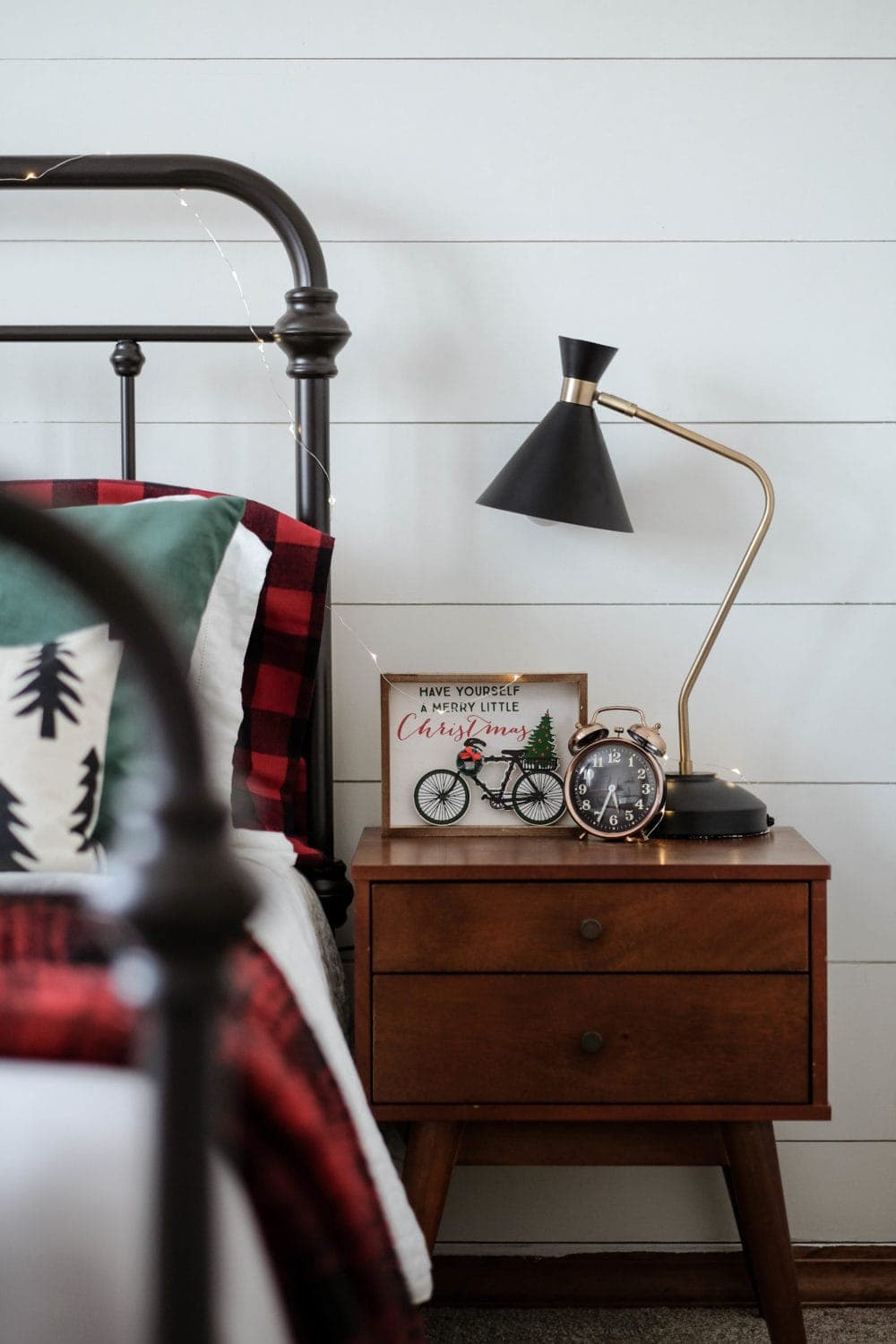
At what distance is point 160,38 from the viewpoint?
1.53 meters

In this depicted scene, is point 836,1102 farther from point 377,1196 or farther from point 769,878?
point 377,1196

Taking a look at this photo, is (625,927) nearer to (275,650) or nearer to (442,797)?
(442,797)

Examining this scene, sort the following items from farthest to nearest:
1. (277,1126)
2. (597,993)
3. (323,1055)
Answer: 1. (597,993)
2. (323,1055)
3. (277,1126)

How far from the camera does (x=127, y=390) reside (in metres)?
1.50

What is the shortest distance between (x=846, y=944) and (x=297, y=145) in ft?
4.29

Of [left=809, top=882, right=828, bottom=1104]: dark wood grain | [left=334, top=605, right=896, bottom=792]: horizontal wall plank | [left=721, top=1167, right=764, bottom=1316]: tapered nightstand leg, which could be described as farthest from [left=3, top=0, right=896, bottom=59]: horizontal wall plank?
[left=721, top=1167, right=764, bottom=1316]: tapered nightstand leg

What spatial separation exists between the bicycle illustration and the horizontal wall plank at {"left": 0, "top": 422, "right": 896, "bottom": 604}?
9.4 inches

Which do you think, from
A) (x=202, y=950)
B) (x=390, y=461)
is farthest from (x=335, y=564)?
(x=202, y=950)

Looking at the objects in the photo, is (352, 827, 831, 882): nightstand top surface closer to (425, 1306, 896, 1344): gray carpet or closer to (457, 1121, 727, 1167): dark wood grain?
(457, 1121, 727, 1167): dark wood grain

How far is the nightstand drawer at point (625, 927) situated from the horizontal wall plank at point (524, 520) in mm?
477

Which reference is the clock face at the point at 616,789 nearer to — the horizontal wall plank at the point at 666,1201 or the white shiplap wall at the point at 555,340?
the white shiplap wall at the point at 555,340

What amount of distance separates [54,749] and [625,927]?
0.61 m

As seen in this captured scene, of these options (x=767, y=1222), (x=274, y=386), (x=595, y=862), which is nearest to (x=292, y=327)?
(x=274, y=386)

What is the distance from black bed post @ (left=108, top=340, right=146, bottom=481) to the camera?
4.88ft
